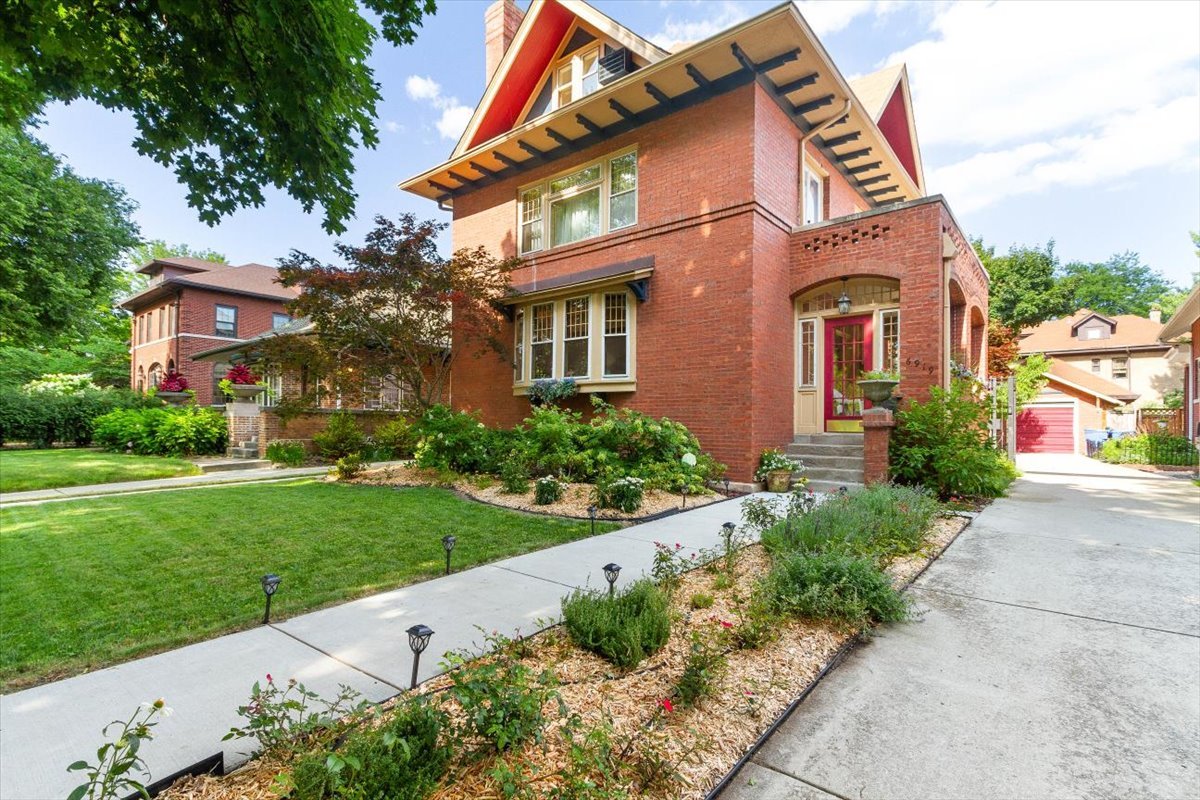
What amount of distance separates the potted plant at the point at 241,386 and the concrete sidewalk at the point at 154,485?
249 centimetres

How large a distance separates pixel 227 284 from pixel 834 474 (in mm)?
27456

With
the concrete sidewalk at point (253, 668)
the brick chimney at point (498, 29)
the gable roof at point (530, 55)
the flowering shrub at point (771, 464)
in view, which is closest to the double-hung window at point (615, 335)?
the flowering shrub at point (771, 464)

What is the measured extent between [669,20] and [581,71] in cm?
295

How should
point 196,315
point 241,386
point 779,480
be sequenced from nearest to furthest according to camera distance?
1. point 779,480
2. point 241,386
3. point 196,315

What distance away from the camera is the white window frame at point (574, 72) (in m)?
11.0

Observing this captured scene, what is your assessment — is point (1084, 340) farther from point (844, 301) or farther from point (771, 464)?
point (771, 464)

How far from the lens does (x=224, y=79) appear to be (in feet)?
11.5

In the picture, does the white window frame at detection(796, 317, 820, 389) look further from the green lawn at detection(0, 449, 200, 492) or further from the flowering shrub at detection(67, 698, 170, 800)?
the green lawn at detection(0, 449, 200, 492)

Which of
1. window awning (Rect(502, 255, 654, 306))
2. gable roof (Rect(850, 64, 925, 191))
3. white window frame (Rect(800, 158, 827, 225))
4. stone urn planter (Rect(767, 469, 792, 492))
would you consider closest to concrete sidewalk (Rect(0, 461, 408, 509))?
window awning (Rect(502, 255, 654, 306))

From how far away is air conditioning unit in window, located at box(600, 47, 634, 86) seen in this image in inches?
404

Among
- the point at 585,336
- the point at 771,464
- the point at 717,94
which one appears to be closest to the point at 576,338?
the point at 585,336

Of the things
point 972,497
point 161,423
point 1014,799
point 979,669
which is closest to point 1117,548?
point 972,497

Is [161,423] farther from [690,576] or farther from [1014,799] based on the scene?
[1014,799]

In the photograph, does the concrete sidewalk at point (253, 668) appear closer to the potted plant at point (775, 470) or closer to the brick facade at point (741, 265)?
the potted plant at point (775, 470)
